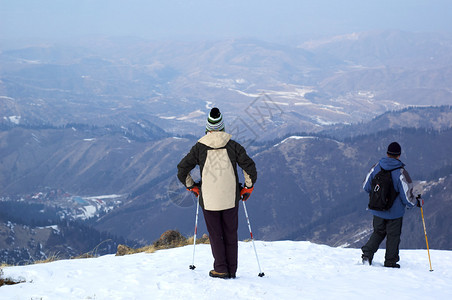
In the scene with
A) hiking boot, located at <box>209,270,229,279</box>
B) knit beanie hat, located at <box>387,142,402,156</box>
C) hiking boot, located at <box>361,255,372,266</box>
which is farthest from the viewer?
hiking boot, located at <box>361,255,372,266</box>

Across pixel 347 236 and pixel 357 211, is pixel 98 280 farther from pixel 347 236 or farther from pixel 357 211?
pixel 357 211

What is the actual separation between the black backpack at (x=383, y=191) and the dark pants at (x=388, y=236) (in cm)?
64

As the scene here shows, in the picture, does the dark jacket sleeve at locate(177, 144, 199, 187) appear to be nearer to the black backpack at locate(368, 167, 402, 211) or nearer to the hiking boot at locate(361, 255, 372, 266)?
the black backpack at locate(368, 167, 402, 211)

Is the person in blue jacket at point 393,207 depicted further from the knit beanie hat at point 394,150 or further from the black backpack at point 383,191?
the black backpack at point 383,191

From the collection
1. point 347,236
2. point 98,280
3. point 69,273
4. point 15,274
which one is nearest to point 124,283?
point 98,280

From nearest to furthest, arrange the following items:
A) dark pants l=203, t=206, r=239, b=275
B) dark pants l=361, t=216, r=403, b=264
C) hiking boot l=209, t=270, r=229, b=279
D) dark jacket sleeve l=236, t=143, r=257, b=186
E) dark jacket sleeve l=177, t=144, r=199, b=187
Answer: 1. dark jacket sleeve l=236, t=143, r=257, b=186
2. dark jacket sleeve l=177, t=144, r=199, b=187
3. dark pants l=203, t=206, r=239, b=275
4. hiking boot l=209, t=270, r=229, b=279
5. dark pants l=361, t=216, r=403, b=264

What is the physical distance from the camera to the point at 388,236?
12219 mm

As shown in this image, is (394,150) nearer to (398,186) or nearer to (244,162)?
(398,186)

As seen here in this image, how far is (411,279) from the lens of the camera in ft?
36.1

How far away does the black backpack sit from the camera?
1161 cm

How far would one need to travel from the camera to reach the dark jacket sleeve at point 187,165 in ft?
32.1

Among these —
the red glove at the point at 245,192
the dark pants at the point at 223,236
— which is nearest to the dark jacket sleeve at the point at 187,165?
the dark pants at the point at 223,236

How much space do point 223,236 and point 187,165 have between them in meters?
1.81

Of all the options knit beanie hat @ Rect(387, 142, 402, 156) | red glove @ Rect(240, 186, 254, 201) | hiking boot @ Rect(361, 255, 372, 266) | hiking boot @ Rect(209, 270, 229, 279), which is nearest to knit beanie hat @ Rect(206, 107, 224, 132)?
red glove @ Rect(240, 186, 254, 201)
